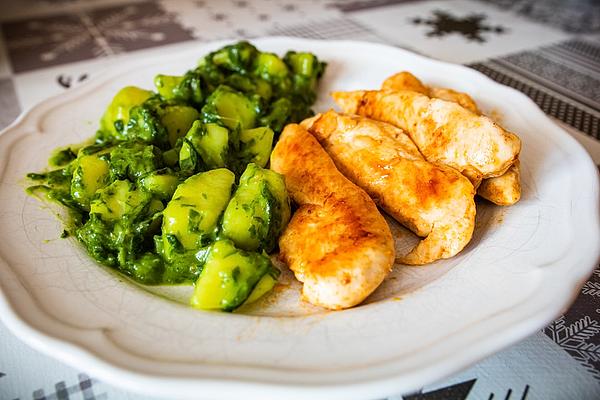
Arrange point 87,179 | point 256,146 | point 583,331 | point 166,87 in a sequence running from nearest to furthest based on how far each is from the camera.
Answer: point 583,331, point 87,179, point 256,146, point 166,87

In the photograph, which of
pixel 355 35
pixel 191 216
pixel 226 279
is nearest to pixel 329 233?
pixel 226 279

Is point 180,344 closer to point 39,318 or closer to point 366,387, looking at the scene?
point 39,318

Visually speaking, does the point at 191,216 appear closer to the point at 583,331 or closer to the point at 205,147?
the point at 205,147

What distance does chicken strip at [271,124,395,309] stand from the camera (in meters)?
2.08

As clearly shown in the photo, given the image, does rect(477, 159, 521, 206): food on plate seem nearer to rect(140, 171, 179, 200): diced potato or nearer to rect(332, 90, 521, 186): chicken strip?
rect(332, 90, 521, 186): chicken strip

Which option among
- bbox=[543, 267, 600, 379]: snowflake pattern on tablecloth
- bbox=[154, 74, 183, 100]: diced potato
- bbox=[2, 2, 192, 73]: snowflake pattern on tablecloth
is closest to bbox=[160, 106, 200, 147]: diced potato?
bbox=[154, 74, 183, 100]: diced potato

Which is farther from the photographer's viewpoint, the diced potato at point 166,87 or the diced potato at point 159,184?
the diced potato at point 166,87

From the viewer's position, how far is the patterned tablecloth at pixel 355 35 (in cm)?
396

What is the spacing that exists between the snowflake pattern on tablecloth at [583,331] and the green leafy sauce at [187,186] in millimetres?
1111

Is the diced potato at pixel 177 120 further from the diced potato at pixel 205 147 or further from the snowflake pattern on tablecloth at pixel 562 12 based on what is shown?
the snowflake pattern on tablecloth at pixel 562 12

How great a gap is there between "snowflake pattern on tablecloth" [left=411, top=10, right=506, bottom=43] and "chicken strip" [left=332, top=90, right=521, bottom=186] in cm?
220

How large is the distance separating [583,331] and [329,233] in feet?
3.43

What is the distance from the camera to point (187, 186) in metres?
2.36

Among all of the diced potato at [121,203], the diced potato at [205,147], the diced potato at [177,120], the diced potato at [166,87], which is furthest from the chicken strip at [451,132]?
the diced potato at [121,203]
